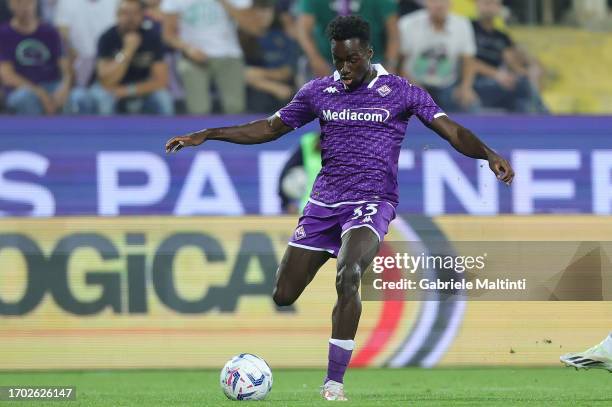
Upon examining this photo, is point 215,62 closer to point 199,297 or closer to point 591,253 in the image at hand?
point 199,297

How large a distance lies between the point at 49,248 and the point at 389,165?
4809mm

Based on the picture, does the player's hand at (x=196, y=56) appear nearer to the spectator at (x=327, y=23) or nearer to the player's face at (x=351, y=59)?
the spectator at (x=327, y=23)

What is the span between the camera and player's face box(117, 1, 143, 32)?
16312 millimetres

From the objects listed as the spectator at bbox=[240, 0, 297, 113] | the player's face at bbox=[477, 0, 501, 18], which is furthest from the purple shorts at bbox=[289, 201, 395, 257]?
the player's face at bbox=[477, 0, 501, 18]

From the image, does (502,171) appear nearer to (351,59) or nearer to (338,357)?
(351,59)

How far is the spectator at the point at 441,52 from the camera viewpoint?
1664 centimetres

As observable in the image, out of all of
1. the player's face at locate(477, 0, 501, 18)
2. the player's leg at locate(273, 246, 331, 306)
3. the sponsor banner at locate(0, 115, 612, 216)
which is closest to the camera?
the player's leg at locate(273, 246, 331, 306)

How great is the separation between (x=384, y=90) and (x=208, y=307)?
4.24m

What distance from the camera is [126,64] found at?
53.5ft

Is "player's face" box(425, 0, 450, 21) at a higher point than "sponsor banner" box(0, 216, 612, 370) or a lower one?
higher

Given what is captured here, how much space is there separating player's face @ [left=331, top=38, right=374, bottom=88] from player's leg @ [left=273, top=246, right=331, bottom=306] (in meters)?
1.24

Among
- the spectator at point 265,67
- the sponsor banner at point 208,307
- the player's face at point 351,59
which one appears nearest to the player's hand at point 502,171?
the player's face at point 351,59

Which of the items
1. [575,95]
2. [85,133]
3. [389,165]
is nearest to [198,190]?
[85,133]

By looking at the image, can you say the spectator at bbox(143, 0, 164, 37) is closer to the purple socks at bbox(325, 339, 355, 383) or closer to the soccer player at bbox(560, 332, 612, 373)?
the purple socks at bbox(325, 339, 355, 383)
